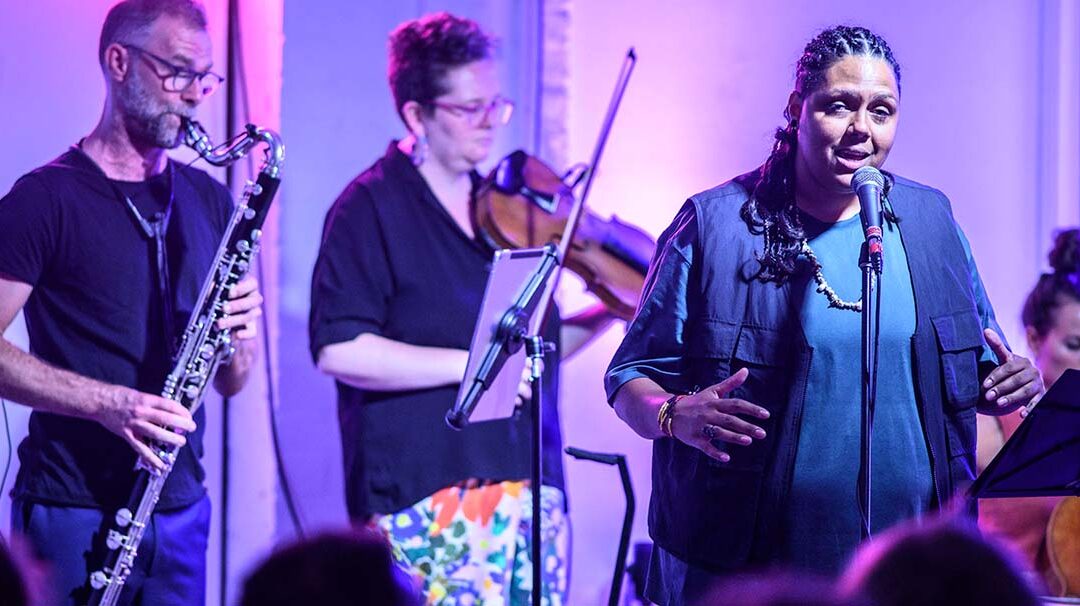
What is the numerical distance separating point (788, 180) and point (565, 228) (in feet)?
4.05

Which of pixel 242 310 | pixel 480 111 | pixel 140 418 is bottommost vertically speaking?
pixel 140 418

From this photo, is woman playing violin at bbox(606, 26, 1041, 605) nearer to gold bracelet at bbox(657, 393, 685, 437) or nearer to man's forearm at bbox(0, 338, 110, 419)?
gold bracelet at bbox(657, 393, 685, 437)

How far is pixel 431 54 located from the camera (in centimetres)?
393

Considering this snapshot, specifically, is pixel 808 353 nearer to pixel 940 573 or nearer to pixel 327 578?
pixel 940 573

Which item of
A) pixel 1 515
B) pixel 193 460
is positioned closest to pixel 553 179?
pixel 193 460

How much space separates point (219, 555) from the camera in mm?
4566

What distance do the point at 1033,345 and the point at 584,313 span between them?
4.51 ft

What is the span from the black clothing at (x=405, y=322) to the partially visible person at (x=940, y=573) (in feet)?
7.08

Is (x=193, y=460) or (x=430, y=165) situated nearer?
(x=193, y=460)

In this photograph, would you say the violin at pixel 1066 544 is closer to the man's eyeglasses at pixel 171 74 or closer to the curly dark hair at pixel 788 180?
the curly dark hair at pixel 788 180

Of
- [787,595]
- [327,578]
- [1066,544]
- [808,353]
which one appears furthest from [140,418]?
[1066,544]

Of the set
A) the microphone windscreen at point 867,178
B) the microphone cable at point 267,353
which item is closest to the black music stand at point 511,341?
the microphone windscreen at point 867,178

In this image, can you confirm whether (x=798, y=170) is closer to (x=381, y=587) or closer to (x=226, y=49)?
(x=381, y=587)

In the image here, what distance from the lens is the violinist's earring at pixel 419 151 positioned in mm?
3891
